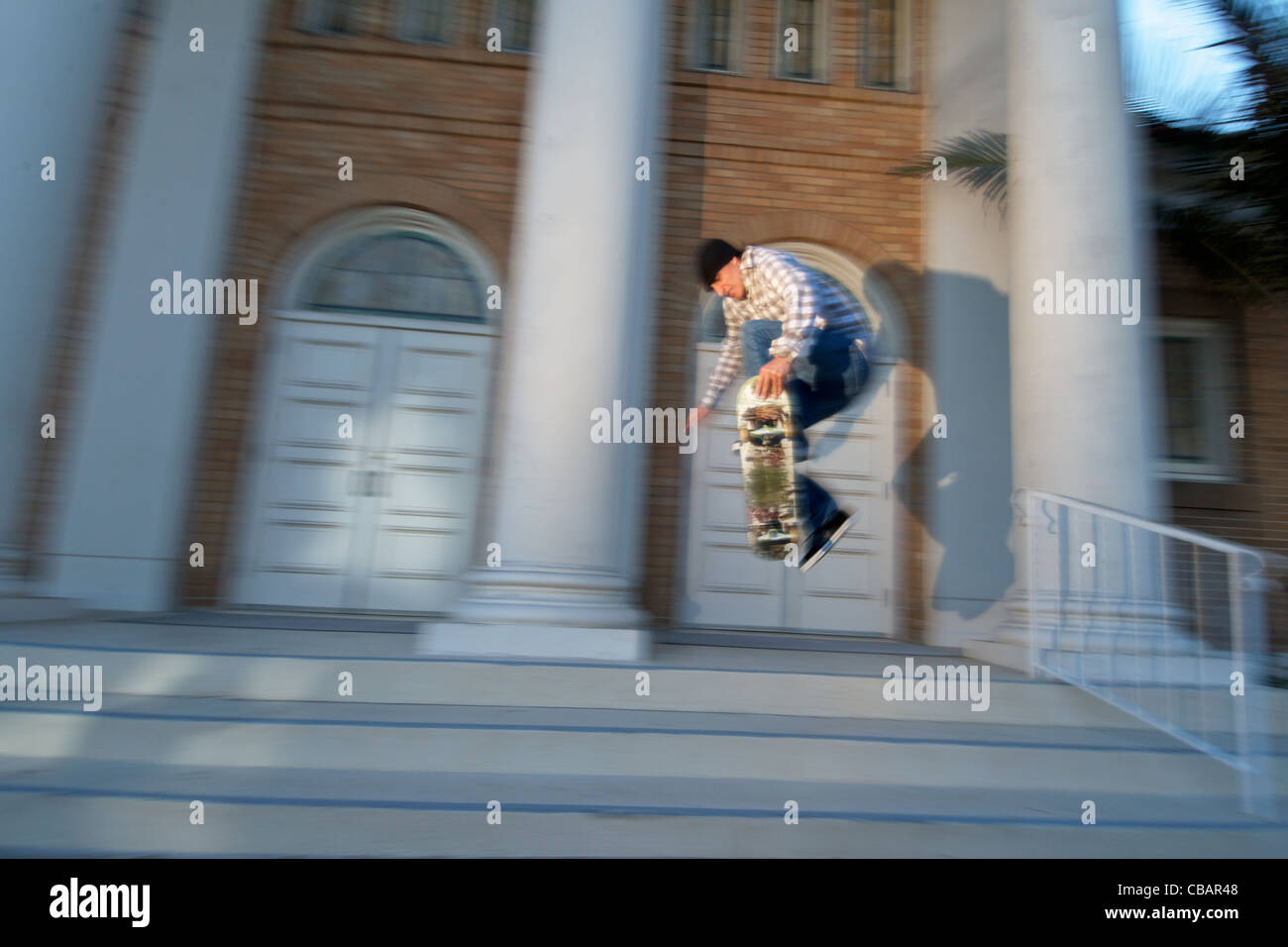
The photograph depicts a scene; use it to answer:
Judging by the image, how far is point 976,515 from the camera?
7.13 meters

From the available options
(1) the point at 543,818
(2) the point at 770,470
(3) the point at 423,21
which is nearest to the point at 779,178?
(3) the point at 423,21

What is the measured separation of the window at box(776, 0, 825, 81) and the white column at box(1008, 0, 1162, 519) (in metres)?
2.76

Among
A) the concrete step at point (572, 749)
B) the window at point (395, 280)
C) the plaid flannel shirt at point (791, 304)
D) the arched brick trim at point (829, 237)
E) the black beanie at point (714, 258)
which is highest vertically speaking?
the arched brick trim at point (829, 237)

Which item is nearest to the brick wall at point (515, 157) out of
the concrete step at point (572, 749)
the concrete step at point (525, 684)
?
the concrete step at point (525, 684)

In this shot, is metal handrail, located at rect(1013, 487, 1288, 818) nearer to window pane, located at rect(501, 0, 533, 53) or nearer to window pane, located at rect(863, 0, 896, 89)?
window pane, located at rect(863, 0, 896, 89)

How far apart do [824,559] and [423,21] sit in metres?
6.33

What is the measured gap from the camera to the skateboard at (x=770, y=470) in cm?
469

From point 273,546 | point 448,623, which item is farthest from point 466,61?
point 448,623

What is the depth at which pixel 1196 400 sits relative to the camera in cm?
761

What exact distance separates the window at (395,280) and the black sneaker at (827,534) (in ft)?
13.7

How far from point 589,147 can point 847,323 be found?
1.87m

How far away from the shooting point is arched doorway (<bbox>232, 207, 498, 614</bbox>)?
284 inches

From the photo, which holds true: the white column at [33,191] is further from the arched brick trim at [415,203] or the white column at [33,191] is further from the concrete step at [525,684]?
the arched brick trim at [415,203]

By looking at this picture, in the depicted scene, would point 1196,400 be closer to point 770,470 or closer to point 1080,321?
point 1080,321
